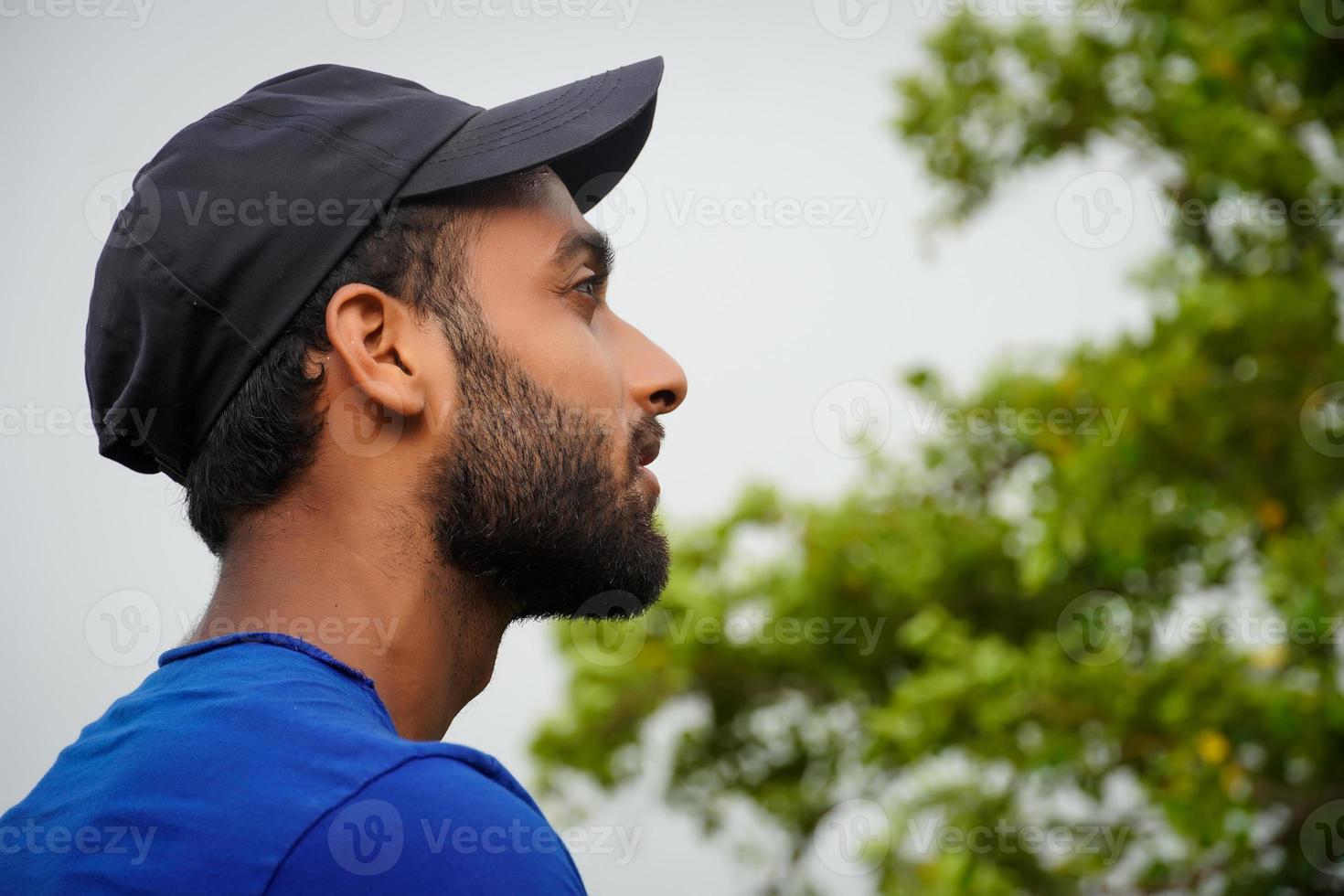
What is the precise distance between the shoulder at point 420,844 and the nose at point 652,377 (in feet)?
2.64

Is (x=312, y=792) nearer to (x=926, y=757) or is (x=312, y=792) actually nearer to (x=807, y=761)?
(x=926, y=757)

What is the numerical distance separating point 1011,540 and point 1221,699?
1.12m

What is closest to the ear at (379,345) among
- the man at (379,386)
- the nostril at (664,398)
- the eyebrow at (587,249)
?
the man at (379,386)

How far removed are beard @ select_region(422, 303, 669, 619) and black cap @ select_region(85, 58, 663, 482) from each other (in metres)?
0.21

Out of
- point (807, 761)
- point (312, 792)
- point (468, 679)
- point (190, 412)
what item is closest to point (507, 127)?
point (190, 412)

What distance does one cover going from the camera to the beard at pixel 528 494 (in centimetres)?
161

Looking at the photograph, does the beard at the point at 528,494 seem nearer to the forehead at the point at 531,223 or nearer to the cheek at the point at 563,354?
the cheek at the point at 563,354

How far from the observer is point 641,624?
4.93 meters
